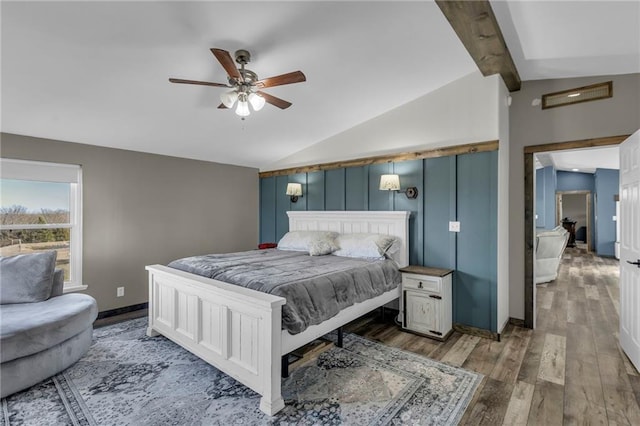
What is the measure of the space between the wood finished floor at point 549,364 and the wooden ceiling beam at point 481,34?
2.80 metres

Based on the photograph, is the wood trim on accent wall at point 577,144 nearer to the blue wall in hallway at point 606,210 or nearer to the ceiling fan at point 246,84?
the ceiling fan at point 246,84

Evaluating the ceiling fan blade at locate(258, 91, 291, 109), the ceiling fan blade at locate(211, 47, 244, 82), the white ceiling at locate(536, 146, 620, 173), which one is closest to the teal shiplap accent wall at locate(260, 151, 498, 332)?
the ceiling fan blade at locate(258, 91, 291, 109)

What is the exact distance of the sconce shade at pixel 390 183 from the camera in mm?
3936

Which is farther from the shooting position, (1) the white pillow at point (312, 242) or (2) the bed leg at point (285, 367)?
(1) the white pillow at point (312, 242)

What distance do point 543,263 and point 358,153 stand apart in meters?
4.17

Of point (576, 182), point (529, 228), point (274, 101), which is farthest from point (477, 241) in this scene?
point (576, 182)

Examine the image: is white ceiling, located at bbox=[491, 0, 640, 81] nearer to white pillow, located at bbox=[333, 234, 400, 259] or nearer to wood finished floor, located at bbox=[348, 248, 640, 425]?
white pillow, located at bbox=[333, 234, 400, 259]

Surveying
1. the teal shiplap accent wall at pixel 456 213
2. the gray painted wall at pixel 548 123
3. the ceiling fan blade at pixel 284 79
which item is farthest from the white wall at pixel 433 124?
the ceiling fan blade at pixel 284 79

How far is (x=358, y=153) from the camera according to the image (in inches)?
178

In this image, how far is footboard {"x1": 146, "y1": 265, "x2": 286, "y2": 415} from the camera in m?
2.09

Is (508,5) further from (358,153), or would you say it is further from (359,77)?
(358,153)

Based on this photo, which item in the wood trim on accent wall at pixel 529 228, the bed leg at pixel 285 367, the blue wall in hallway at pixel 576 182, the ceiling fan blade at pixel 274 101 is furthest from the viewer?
the blue wall in hallway at pixel 576 182

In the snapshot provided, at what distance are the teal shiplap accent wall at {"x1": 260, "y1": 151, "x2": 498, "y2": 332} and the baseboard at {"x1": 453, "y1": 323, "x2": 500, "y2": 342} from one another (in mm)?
41

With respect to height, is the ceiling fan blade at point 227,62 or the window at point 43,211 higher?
the ceiling fan blade at point 227,62
